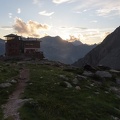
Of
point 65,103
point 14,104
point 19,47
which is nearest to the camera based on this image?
point 14,104

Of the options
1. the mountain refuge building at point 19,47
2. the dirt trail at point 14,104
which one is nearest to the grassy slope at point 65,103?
the dirt trail at point 14,104

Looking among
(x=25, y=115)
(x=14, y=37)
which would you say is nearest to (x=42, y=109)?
(x=25, y=115)

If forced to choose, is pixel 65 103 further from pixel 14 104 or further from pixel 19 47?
pixel 19 47

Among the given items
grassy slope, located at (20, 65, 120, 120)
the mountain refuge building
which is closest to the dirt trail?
grassy slope, located at (20, 65, 120, 120)

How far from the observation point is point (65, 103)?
3216cm

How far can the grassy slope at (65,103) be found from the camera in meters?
27.9

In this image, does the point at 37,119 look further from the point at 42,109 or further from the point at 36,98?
the point at 36,98

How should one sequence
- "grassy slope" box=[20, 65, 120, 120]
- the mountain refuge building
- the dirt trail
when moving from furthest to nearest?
1. the mountain refuge building
2. "grassy slope" box=[20, 65, 120, 120]
3. the dirt trail

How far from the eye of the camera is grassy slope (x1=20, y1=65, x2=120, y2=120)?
2792 cm

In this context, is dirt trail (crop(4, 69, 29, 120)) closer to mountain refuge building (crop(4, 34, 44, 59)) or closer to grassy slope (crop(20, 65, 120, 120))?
grassy slope (crop(20, 65, 120, 120))

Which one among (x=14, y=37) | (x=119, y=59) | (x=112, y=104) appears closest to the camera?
(x=112, y=104)

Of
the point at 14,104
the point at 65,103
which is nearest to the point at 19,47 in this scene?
the point at 65,103

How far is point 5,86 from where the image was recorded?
38.5 metres

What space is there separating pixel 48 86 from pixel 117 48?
504 feet
